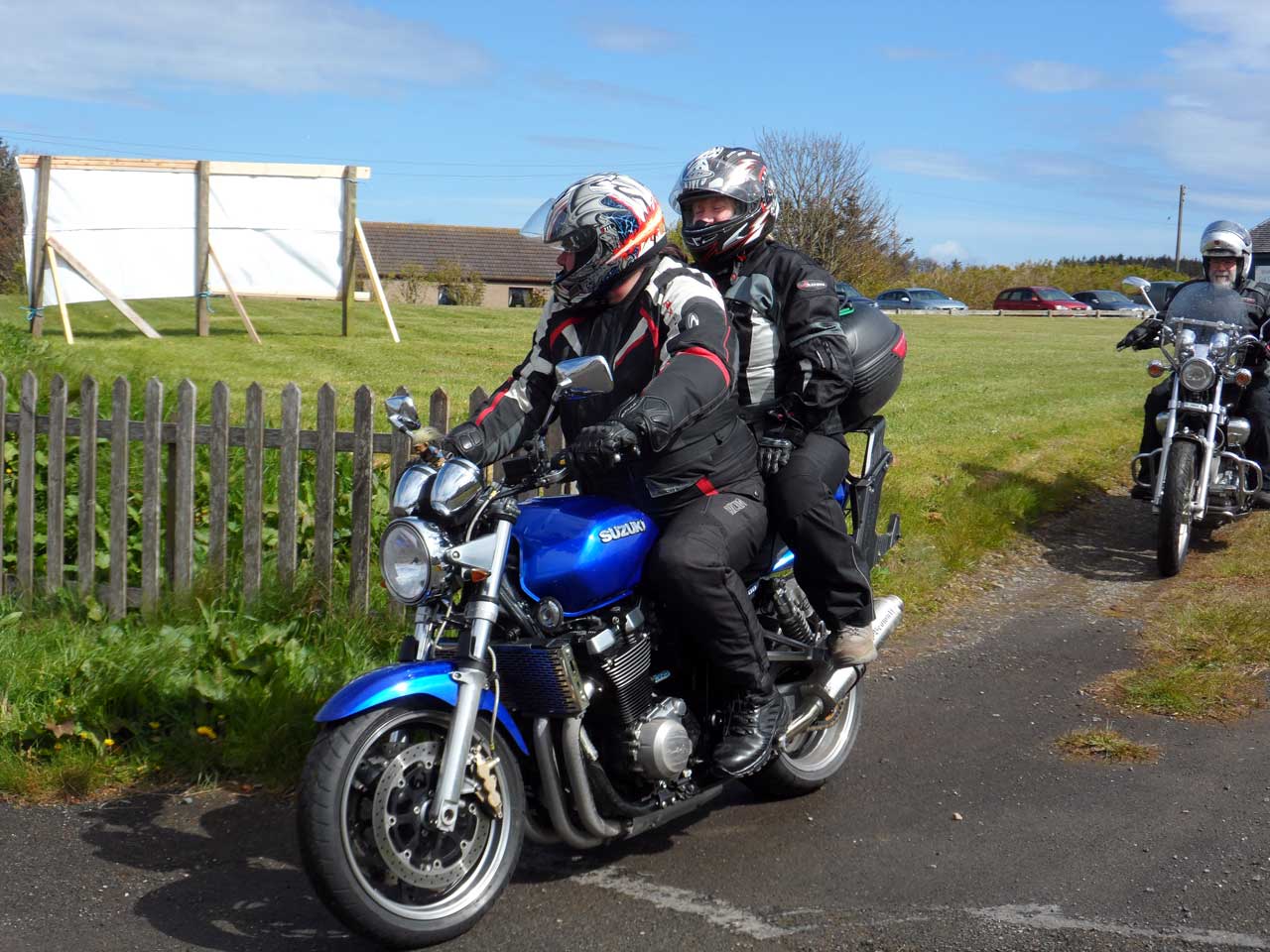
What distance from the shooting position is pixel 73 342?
15.4 m

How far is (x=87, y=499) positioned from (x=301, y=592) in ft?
4.30

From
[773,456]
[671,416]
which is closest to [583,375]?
[671,416]

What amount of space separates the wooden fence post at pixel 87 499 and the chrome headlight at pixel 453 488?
3673 mm

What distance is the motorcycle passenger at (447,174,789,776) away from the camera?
3.89 m

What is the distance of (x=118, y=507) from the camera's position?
6.61 m

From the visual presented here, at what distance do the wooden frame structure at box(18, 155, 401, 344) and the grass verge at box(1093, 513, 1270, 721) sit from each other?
12.1 metres

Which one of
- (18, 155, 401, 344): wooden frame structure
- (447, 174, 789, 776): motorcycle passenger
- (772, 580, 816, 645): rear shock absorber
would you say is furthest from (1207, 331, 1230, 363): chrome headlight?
(18, 155, 401, 344): wooden frame structure

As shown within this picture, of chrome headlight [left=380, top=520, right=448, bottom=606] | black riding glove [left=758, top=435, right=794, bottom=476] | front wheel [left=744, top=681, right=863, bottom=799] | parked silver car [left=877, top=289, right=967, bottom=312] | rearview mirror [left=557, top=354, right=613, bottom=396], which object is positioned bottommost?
front wheel [left=744, top=681, right=863, bottom=799]

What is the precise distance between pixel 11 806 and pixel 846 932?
292 cm

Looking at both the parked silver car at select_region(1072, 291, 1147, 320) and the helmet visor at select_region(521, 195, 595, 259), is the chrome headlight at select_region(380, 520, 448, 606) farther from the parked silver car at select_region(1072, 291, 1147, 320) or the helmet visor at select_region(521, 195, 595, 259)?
the parked silver car at select_region(1072, 291, 1147, 320)

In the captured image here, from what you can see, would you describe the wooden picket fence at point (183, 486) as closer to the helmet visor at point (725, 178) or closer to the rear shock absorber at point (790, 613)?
the helmet visor at point (725, 178)

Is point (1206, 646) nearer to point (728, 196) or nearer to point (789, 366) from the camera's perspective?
point (789, 366)

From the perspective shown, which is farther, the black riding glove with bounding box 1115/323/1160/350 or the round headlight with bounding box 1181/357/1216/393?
the black riding glove with bounding box 1115/323/1160/350

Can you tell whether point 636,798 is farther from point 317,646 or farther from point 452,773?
point 317,646
